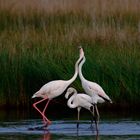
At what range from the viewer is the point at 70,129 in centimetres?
1405

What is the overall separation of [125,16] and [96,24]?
1460 mm

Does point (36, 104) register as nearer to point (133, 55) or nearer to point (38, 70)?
point (38, 70)

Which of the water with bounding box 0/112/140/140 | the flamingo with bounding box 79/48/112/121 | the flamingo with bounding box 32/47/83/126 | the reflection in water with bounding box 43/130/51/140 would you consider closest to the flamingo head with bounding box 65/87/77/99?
the flamingo with bounding box 32/47/83/126

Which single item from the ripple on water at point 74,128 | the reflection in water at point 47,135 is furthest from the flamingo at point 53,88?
the reflection in water at point 47,135

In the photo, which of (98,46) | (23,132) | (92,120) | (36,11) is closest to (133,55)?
(98,46)

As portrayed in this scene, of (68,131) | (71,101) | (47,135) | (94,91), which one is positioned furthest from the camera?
(71,101)

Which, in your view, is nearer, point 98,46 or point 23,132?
point 23,132

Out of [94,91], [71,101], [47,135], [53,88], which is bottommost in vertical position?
[47,135]

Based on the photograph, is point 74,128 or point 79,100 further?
point 79,100

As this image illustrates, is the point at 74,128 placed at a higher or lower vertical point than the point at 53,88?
lower

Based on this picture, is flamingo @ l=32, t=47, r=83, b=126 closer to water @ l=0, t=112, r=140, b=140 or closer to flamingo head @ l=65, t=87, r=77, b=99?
flamingo head @ l=65, t=87, r=77, b=99

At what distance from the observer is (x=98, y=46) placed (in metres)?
17.3

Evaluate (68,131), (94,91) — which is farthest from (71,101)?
(68,131)

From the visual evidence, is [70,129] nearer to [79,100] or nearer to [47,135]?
[47,135]
